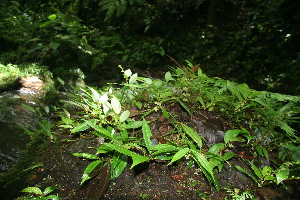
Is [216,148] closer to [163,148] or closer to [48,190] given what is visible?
[163,148]

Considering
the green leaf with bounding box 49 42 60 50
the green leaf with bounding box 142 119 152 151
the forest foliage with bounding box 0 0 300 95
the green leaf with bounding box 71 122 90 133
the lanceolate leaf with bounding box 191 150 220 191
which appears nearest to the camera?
the lanceolate leaf with bounding box 191 150 220 191

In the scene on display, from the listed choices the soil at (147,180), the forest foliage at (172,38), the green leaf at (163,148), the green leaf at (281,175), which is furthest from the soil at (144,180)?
the forest foliage at (172,38)

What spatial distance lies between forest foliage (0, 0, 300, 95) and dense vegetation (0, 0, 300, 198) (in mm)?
33

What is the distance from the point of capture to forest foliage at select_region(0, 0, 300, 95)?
513 centimetres

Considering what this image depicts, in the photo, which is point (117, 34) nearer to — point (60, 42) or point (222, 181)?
point (60, 42)

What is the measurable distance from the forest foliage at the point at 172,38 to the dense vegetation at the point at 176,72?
0.03 m

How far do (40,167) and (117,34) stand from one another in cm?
784

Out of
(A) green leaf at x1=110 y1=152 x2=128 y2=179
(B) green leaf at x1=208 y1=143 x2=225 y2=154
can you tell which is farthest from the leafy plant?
(B) green leaf at x1=208 y1=143 x2=225 y2=154

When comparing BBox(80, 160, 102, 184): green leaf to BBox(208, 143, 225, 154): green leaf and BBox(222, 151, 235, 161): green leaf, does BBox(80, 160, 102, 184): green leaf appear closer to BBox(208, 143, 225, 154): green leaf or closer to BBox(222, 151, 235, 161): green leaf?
BBox(208, 143, 225, 154): green leaf

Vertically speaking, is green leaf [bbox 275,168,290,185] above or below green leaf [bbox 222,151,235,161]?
above

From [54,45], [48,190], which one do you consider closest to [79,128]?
[48,190]

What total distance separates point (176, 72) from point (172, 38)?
630 cm

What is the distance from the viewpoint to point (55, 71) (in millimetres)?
5227

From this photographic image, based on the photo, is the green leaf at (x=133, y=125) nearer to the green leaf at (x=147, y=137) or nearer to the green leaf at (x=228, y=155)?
the green leaf at (x=147, y=137)
